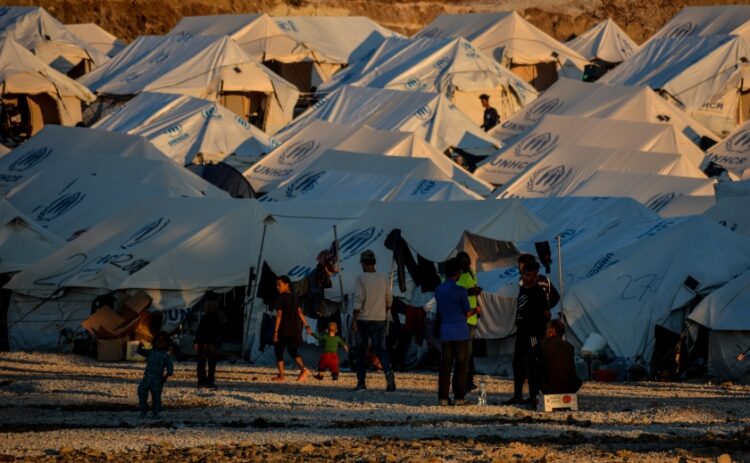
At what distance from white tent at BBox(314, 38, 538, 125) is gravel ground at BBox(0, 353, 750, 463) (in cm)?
2765

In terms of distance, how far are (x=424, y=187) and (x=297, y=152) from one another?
8648 mm

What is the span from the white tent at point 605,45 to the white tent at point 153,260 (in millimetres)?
31889

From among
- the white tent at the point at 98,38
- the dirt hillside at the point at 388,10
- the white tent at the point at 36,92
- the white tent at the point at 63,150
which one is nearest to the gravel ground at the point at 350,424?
the white tent at the point at 63,150

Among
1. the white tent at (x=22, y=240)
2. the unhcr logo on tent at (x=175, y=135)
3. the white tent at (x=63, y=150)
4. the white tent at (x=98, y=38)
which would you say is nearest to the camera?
the white tent at (x=22, y=240)

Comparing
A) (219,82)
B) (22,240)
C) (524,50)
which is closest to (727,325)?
(22,240)

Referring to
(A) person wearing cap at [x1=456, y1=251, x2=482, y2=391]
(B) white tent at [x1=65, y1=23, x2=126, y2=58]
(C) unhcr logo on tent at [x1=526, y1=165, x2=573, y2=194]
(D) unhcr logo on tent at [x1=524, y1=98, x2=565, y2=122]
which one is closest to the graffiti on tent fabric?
(A) person wearing cap at [x1=456, y1=251, x2=482, y2=391]

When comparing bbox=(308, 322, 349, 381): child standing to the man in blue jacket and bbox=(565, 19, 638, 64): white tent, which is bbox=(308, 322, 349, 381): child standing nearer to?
the man in blue jacket

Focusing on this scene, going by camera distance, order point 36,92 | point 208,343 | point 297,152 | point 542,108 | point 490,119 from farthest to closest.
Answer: point 36,92 → point 490,119 → point 542,108 → point 297,152 → point 208,343

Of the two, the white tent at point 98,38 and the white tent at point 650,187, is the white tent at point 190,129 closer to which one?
the white tent at point 650,187

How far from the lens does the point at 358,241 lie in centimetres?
2530

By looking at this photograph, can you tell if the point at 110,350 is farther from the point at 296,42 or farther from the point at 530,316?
the point at 296,42

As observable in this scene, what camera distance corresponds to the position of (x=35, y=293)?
26312 mm

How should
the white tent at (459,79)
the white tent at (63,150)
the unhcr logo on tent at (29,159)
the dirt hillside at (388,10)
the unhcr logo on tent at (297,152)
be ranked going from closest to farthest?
1. the white tent at (63,150)
2. the unhcr logo on tent at (29,159)
3. the unhcr logo on tent at (297,152)
4. the white tent at (459,79)
5. the dirt hillside at (388,10)

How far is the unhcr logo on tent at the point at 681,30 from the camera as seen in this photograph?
51.9m
